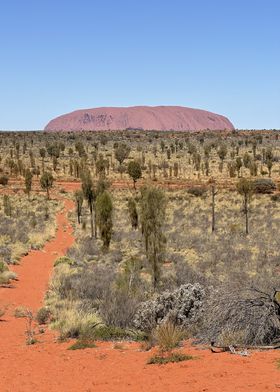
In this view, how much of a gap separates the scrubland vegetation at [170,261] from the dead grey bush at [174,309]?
0.03 m

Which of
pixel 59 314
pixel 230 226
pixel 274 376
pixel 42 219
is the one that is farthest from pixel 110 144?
pixel 274 376

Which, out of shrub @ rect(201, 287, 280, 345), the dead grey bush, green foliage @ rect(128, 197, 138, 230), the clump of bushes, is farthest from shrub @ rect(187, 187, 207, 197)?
shrub @ rect(201, 287, 280, 345)

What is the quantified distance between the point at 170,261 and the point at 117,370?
602 inches

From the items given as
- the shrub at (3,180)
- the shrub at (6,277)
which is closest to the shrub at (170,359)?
the shrub at (6,277)

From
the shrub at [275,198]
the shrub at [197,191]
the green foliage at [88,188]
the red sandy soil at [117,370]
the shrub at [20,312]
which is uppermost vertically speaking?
the green foliage at [88,188]

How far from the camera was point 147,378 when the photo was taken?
8227 millimetres

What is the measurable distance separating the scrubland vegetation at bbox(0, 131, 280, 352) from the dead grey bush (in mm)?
25

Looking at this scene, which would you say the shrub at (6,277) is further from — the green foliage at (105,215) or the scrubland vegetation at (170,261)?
the green foliage at (105,215)

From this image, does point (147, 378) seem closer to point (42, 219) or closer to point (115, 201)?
point (42, 219)

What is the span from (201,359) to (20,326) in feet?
19.3

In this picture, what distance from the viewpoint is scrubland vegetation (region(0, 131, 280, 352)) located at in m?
10.0

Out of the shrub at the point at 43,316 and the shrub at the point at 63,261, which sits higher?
the shrub at the point at 43,316

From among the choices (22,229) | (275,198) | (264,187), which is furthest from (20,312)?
(264,187)

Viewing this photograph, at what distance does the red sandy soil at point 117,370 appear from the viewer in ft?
24.6
